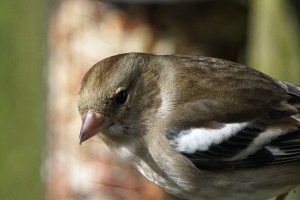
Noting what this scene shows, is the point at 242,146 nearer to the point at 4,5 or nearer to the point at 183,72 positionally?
the point at 183,72

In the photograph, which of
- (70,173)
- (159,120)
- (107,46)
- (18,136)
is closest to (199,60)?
(159,120)

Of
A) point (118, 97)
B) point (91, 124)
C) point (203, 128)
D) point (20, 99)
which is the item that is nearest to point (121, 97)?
point (118, 97)

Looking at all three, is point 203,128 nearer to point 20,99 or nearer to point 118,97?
point 118,97

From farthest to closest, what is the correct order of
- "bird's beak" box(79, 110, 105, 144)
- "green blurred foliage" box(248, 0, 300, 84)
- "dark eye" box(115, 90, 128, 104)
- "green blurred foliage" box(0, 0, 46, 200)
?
"green blurred foliage" box(0, 0, 46, 200) < "green blurred foliage" box(248, 0, 300, 84) < "dark eye" box(115, 90, 128, 104) < "bird's beak" box(79, 110, 105, 144)

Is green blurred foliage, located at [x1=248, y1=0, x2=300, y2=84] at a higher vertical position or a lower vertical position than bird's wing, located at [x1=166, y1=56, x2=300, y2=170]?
higher

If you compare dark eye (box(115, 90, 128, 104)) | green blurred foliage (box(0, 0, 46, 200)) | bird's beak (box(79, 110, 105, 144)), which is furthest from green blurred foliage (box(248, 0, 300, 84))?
green blurred foliage (box(0, 0, 46, 200))

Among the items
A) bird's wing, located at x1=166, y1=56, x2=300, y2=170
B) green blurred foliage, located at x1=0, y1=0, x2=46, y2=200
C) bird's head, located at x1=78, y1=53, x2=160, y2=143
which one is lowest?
green blurred foliage, located at x1=0, y1=0, x2=46, y2=200

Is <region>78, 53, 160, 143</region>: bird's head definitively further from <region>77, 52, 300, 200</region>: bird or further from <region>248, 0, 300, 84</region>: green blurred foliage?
<region>248, 0, 300, 84</region>: green blurred foliage
